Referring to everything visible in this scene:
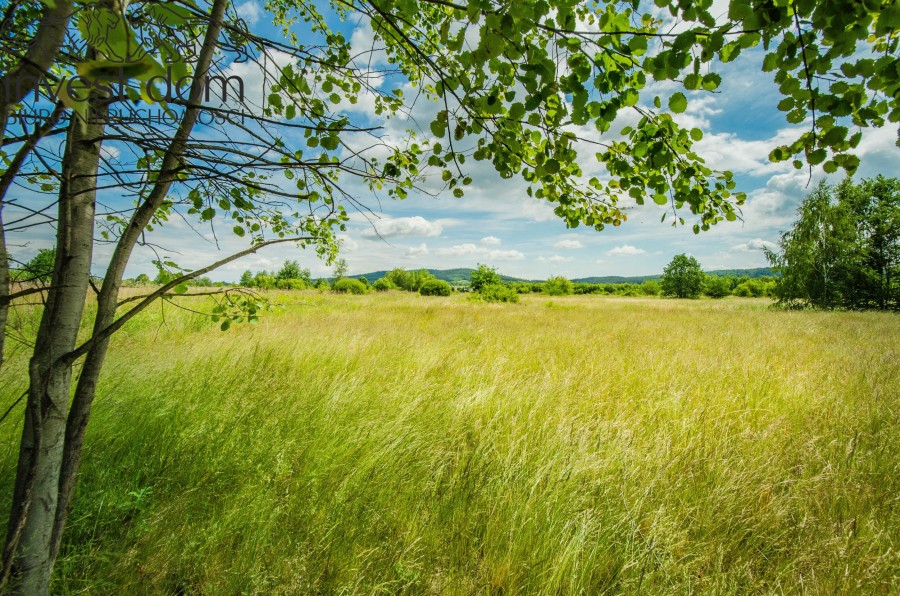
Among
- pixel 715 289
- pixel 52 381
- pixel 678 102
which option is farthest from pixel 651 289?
pixel 52 381

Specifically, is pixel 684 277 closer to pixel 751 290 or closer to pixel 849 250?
pixel 751 290

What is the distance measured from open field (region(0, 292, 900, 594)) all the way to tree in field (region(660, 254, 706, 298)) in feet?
198

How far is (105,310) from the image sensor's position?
4.54 feet

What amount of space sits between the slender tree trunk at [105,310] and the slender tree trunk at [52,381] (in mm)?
78

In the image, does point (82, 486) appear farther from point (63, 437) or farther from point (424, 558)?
point (424, 558)

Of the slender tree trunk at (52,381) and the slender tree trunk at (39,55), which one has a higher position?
the slender tree trunk at (39,55)

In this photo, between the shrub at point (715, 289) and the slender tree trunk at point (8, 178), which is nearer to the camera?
the slender tree trunk at point (8, 178)

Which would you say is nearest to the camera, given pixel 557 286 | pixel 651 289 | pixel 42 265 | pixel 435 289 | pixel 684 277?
pixel 42 265

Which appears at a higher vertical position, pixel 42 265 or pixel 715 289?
pixel 715 289

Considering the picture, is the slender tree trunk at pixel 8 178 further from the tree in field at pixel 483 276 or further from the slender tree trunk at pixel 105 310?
Result: the tree in field at pixel 483 276

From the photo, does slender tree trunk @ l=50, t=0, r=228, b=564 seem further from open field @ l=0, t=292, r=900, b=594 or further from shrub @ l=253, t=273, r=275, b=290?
shrub @ l=253, t=273, r=275, b=290

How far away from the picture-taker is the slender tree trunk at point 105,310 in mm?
1330

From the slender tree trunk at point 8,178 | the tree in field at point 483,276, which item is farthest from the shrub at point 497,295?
the slender tree trunk at point 8,178

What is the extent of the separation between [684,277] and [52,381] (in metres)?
67.2
